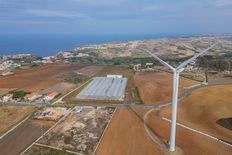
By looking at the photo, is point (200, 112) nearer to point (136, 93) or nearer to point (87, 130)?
point (136, 93)

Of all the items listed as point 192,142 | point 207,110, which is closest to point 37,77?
point 207,110

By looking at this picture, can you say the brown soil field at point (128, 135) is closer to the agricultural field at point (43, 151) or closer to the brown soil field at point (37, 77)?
the agricultural field at point (43, 151)

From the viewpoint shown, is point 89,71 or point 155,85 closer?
point 155,85

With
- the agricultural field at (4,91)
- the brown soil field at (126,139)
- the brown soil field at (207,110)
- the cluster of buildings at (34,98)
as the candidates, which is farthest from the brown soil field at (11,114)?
the brown soil field at (207,110)

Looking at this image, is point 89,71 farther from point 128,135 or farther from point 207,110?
point 128,135

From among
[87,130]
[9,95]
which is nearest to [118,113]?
[87,130]

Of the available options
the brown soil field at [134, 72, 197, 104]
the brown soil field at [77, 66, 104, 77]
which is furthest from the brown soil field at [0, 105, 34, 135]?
the brown soil field at [77, 66, 104, 77]

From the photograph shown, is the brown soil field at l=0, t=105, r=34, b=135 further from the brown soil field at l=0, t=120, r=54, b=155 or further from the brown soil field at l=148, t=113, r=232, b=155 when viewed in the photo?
the brown soil field at l=148, t=113, r=232, b=155
